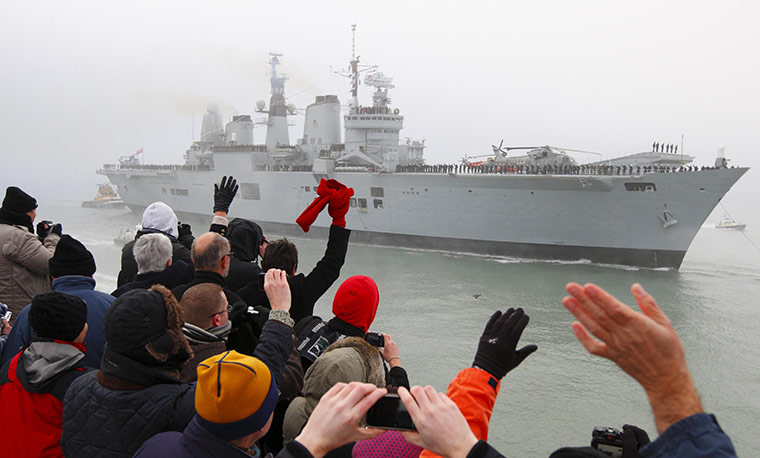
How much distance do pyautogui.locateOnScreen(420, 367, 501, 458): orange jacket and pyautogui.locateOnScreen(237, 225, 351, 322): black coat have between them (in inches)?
64.0

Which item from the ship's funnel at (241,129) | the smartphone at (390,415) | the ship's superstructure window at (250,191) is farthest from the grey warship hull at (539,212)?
the smartphone at (390,415)

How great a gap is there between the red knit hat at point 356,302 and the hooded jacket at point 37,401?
47.5 inches

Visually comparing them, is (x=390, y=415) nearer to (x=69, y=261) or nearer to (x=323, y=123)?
(x=69, y=261)

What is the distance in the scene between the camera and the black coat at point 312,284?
310 cm

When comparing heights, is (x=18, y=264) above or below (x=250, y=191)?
below

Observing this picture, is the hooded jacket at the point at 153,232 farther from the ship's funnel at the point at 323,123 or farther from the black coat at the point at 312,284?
the ship's funnel at the point at 323,123

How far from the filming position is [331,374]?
1.90m

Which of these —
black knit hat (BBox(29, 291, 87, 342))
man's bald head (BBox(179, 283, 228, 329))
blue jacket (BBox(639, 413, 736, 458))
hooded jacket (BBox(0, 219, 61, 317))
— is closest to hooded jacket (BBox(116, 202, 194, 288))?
hooded jacket (BBox(0, 219, 61, 317))

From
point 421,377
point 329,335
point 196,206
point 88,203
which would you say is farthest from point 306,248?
point 88,203

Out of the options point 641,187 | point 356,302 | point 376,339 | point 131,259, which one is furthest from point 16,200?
point 641,187

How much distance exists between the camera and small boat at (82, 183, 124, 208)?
42.6 metres

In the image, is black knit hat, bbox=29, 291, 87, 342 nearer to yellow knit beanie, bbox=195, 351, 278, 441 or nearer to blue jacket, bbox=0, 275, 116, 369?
blue jacket, bbox=0, 275, 116, 369

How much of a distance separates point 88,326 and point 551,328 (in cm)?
967

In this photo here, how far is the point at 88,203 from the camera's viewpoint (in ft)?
143
